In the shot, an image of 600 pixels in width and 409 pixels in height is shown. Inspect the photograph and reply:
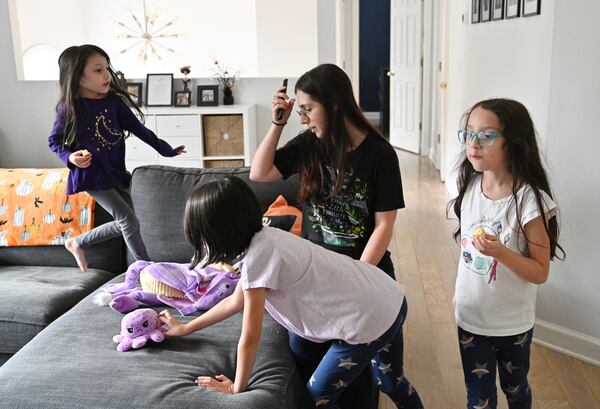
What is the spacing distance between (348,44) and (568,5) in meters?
4.69

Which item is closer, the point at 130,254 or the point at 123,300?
the point at 123,300

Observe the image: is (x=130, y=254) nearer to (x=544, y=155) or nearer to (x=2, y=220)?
(x=2, y=220)

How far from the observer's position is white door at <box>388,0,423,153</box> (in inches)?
289

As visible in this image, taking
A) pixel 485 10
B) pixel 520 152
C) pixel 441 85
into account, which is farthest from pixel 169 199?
pixel 441 85

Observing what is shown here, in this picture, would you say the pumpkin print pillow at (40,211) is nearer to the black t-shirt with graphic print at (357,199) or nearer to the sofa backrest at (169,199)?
the sofa backrest at (169,199)

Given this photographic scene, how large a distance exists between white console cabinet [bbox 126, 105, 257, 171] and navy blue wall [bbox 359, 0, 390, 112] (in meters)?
5.84

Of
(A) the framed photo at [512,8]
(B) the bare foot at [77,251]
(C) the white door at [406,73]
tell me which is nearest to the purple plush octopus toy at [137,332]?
(B) the bare foot at [77,251]

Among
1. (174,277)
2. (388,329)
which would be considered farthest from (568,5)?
(174,277)

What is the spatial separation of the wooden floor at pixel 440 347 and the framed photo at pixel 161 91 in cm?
226

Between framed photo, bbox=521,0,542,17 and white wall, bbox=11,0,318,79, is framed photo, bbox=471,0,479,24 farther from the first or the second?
white wall, bbox=11,0,318,79

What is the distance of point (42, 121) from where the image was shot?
5316mm

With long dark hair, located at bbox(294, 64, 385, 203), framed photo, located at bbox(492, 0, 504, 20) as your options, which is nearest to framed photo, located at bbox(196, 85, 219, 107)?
framed photo, located at bbox(492, 0, 504, 20)

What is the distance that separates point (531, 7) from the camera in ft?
10.00

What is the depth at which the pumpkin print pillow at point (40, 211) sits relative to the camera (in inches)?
113
